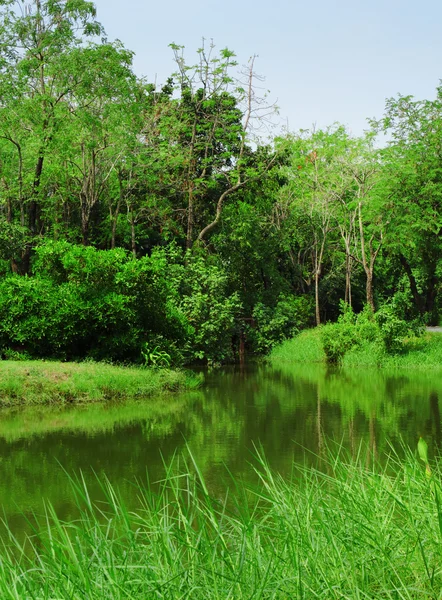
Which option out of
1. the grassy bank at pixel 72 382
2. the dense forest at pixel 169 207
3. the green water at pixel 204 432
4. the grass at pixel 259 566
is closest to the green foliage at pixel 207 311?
the dense forest at pixel 169 207

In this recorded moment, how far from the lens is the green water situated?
321 inches

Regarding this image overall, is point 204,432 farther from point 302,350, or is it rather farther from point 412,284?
point 412,284

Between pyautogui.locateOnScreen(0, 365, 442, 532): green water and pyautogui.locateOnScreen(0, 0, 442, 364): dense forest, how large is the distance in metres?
3.35

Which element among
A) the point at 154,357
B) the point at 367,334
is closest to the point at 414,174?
the point at 367,334

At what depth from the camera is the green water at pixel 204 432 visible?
8.16 m

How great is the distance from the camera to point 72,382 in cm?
1419

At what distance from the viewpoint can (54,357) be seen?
1656cm

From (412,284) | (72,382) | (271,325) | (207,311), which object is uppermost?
(412,284)

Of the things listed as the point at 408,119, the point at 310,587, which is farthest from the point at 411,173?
the point at 310,587

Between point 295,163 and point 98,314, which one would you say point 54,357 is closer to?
point 98,314

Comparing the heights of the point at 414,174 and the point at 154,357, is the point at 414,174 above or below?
above

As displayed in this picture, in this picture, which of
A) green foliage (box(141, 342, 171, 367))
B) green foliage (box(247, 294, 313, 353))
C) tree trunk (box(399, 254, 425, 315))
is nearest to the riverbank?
green foliage (box(247, 294, 313, 353))

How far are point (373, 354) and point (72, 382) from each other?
36.5 feet

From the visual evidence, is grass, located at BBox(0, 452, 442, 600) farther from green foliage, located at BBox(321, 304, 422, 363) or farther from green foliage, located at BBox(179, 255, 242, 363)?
green foliage, located at BBox(321, 304, 422, 363)
